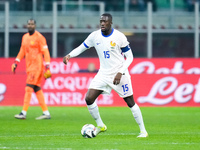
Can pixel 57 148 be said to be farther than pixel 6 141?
No

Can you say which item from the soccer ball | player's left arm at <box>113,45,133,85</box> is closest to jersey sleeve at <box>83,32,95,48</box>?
player's left arm at <box>113,45,133,85</box>

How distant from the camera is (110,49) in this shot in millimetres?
9367

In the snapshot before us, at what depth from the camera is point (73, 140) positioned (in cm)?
895

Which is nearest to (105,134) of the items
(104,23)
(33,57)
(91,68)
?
(104,23)

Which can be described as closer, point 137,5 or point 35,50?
point 35,50

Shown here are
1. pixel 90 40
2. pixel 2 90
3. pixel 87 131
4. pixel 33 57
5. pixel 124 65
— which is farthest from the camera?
pixel 2 90

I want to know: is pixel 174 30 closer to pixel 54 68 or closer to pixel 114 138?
pixel 54 68

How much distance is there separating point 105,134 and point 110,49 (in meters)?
1.57

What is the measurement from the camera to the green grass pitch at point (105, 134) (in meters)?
8.27

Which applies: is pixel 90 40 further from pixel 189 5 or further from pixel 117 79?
pixel 189 5

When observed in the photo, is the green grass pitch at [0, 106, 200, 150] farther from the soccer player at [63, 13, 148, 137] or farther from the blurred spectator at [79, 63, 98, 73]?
the blurred spectator at [79, 63, 98, 73]

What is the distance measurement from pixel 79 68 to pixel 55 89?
120cm

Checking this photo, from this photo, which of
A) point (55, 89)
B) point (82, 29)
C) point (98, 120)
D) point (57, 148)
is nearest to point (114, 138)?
point (98, 120)

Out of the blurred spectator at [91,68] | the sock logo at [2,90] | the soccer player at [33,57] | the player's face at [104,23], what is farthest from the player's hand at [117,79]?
the sock logo at [2,90]
